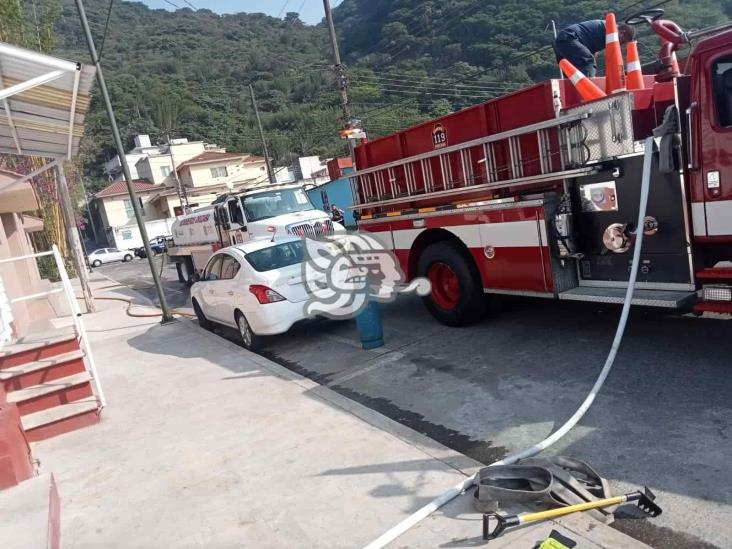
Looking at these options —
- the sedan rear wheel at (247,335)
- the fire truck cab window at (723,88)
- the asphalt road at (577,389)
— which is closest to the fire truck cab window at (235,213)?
the sedan rear wheel at (247,335)

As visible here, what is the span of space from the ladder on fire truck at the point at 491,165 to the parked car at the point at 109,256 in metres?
41.4

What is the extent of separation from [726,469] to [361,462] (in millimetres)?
2256

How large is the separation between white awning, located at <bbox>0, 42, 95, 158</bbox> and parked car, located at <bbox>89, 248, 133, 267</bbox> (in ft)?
135

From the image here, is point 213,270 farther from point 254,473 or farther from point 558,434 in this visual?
point 558,434

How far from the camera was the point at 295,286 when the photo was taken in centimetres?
780

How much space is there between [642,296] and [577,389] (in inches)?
39.1

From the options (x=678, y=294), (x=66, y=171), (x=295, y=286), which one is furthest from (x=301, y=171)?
(x=678, y=294)

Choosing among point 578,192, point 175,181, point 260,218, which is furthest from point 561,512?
point 175,181

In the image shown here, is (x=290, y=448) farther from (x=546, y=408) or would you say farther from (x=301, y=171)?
(x=301, y=171)

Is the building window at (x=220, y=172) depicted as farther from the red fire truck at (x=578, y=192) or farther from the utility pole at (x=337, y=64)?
the red fire truck at (x=578, y=192)

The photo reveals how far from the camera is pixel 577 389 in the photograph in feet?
16.3

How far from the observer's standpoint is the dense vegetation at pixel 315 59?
74.2ft

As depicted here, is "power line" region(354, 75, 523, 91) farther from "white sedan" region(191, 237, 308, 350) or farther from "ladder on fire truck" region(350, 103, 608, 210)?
"white sedan" region(191, 237, 308, 350)

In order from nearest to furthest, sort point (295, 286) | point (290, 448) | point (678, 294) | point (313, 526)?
1. point (313, 526)
2. point (290, 448)
3. point (678, 294)
4. point (295, 286)
